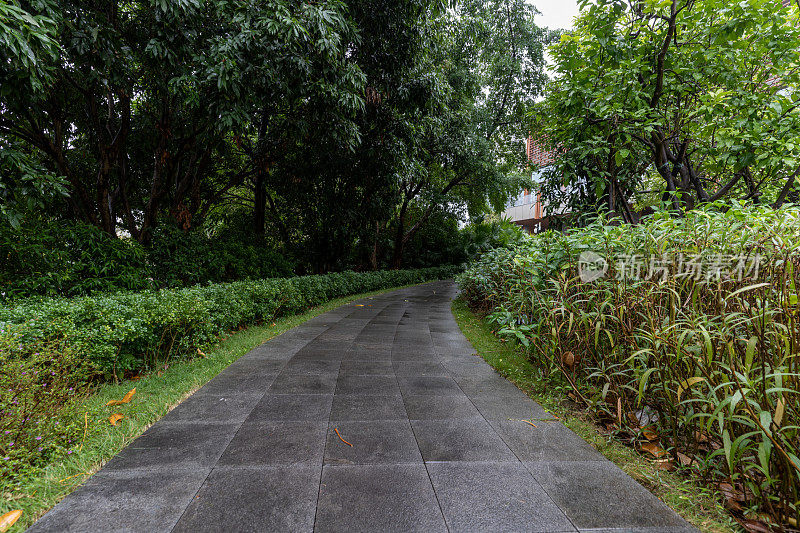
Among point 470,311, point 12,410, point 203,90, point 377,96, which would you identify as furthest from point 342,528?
point 377,96

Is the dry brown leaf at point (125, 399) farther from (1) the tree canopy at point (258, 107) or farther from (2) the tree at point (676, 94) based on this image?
(2) the tree at point (676, 94)

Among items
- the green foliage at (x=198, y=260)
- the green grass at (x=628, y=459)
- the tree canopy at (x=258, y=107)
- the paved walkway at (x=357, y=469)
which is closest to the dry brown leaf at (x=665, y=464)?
the green grass at (x=628, y=459)

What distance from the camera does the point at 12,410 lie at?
196 cm

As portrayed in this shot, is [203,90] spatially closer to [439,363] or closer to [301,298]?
[301,298]

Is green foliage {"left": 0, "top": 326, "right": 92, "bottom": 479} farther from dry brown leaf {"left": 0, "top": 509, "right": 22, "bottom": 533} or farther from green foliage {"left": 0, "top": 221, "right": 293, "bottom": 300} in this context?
green foliage {"left": 0, "top": 221, "right": 293, "bottom": 300}

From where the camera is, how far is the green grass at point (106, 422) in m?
1.70

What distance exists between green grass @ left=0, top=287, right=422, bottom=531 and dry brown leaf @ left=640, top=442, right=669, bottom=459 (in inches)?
131

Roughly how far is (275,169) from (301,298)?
4.86 m

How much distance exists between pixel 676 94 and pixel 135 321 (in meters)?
7.56

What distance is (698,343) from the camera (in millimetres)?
2037

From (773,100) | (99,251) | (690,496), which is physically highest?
(773,100)

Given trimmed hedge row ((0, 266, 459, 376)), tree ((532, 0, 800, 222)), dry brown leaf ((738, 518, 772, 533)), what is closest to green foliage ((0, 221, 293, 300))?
trimmed hedge row ((0, 266, 459, 376))

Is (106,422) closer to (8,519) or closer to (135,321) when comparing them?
(8,519)

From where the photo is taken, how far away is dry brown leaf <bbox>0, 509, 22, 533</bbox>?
4.92 ft
